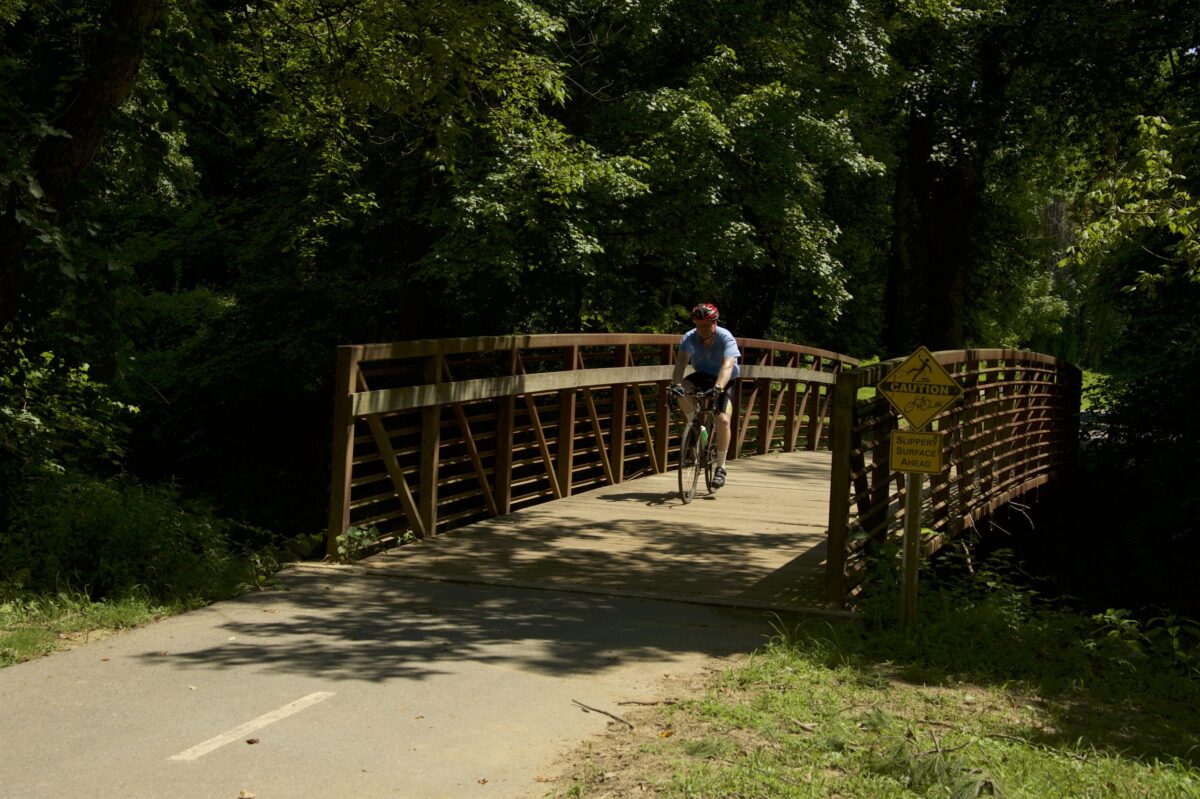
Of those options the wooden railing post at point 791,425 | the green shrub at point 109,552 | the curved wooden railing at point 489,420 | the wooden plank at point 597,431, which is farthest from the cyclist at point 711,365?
the wooden railing post at point 791,425

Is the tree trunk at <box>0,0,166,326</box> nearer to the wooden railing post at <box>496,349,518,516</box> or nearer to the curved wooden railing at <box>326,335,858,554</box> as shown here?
the curved wooden railing at <box>326,335,858,554</box>

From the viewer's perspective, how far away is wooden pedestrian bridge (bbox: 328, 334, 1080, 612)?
8359 mm

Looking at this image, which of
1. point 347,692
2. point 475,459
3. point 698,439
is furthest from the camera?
point 698,439

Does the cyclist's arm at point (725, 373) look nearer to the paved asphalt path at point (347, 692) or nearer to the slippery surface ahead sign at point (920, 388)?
the paved asphalt path at point (347, 692)

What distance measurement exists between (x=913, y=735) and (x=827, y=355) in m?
15.7

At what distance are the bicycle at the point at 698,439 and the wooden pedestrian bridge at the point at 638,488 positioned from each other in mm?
240

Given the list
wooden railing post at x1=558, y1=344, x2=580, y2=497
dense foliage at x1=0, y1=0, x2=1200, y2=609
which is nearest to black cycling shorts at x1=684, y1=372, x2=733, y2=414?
wooden railing post at x1=558, y1=344, x2=580, y2=497

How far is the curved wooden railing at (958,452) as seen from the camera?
311 inches

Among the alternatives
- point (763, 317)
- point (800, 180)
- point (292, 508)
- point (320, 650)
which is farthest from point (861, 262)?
point (320, 650)

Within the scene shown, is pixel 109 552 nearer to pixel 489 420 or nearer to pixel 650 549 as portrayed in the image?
pixel 650 549

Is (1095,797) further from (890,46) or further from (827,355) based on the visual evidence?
(890,46)

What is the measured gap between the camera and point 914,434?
707cm

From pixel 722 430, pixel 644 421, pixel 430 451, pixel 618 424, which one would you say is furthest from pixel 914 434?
pixel 644 421

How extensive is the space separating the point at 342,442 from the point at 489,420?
535 cm
